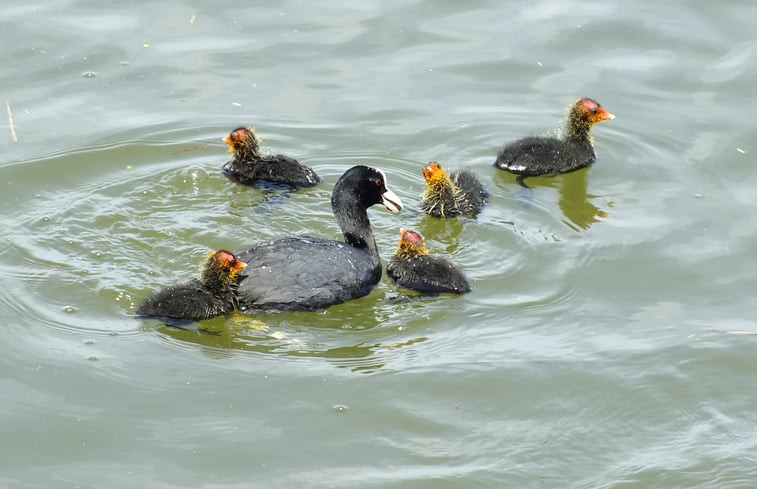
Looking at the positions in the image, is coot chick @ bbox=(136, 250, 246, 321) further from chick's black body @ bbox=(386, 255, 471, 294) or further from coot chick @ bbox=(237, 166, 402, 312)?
chick's black body @ bbox=(386, 255, 471, 294)

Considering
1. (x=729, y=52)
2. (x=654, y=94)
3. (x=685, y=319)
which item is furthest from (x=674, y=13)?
(x=685, y=319)

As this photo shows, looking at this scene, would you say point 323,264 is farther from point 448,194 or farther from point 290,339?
point 448,194

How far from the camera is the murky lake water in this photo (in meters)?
6.47

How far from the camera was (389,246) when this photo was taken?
9.10 meters

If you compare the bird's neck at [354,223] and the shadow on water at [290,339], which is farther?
the bird's neck at [354,223]

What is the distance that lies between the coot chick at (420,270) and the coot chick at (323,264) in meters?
0.17

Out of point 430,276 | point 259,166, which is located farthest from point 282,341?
point 259,166

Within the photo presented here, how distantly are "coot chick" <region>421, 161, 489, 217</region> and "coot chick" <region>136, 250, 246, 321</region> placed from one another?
6.61 ft

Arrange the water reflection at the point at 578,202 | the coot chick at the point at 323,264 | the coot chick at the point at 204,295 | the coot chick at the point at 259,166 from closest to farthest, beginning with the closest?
1. the coot chick at the point at 204,295
2. the coot chick at the point at 323,264
3. the water reflection at the point at 578,202
4. the coot chick at the point at 259,166

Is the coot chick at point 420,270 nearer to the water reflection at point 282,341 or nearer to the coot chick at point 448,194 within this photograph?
the water reflection at point 282,341

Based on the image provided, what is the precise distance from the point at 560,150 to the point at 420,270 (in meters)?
2.37

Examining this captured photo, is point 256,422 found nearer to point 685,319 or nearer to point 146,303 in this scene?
point 146,303

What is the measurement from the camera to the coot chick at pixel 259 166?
9.51 meters

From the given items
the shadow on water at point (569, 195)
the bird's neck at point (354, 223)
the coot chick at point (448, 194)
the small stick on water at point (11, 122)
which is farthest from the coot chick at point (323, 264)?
the small stick on water at point (11, 122)
